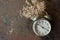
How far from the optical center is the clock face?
2406 millimetres

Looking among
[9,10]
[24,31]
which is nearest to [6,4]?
[9,10]

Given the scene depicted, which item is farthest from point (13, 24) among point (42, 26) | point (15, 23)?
point (42, 26)

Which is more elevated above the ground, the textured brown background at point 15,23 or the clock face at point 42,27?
the textured brown background at point 15,23

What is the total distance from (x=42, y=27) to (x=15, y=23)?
20 cm

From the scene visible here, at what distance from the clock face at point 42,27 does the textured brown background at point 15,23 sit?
0.04 meters

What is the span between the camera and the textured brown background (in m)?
2.46

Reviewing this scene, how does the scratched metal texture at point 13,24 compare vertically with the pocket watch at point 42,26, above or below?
above

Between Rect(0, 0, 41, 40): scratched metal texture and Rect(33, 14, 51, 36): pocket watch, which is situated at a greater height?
Rect(0, 0, 41, 40): scratched metal texture

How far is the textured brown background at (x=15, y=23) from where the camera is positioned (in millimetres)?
2455

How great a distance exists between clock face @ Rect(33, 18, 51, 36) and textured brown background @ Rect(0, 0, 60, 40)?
45 millimetres

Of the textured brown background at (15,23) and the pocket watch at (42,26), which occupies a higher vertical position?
the textured brown background at (15,23)

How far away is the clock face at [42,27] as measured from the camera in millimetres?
2406

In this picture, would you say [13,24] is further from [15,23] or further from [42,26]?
[42,26]

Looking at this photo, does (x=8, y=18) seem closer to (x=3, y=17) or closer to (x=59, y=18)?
(x=3, y=17)
